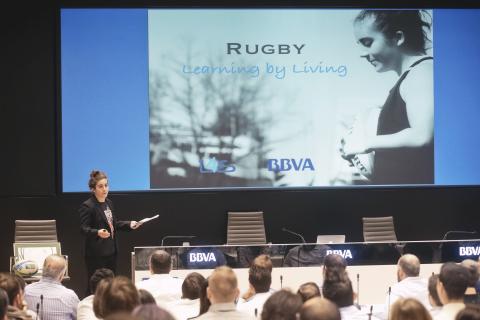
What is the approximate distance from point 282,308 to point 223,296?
0.69 meters

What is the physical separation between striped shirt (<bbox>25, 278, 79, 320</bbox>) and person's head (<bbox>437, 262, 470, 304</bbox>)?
2.52m

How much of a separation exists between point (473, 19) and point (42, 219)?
247 inches

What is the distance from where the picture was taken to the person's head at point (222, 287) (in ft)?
13.2

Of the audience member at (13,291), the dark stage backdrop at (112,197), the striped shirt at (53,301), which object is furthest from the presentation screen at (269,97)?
the audience member at (13,291)

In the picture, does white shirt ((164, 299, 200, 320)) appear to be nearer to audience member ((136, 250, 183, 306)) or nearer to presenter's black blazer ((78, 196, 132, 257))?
audience member ((136, 250, 183, 306))

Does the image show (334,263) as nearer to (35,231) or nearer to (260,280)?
(260,280)

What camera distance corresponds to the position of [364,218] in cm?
958

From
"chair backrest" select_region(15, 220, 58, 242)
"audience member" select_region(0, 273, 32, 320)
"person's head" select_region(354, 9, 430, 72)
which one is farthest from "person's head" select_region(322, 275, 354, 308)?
"person's head" select_region(354, 9, 430, 72)

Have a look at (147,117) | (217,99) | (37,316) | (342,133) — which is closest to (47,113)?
(147,117)

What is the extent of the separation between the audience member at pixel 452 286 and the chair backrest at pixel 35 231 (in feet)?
19.1

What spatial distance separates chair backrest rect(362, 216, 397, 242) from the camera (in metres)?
9.49

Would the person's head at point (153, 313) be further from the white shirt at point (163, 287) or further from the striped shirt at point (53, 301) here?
the white shirt at point (163, 287)

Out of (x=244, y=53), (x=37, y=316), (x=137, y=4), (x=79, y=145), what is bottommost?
(x=37, y=316)

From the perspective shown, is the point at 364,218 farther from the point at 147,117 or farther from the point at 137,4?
the point at 137,4
